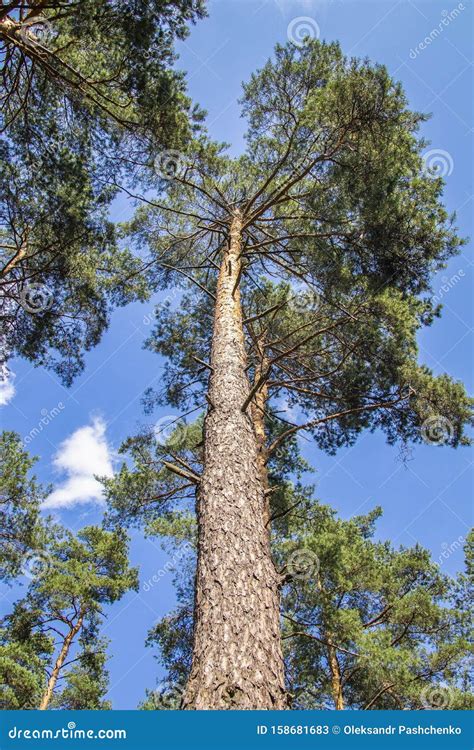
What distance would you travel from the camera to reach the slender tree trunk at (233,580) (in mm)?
2531

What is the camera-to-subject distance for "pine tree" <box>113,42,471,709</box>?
6082mm

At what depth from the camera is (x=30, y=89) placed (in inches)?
277

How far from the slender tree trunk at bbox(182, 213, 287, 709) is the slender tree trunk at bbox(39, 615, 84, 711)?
9.97 meters

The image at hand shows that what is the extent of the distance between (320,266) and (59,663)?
11199mm

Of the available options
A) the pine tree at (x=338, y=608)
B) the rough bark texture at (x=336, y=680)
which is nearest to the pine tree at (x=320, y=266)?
the pine tree at (x=338, y=608)

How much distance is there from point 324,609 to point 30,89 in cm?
930

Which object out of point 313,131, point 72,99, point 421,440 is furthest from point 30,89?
point 421,440

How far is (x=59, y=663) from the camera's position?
1172cm

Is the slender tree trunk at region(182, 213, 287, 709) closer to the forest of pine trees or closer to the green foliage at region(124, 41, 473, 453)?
the forest of pine trees

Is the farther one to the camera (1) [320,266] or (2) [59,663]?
(2) [59,663]

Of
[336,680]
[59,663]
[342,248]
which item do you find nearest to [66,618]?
[59,663]

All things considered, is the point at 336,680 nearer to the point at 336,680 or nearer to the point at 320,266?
the point at 336,680

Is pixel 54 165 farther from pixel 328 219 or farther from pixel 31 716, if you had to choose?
pixel 31 716

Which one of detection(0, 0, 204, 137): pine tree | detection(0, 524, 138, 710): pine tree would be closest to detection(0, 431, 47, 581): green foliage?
detection(0, 524, 138, 710): pine tree
